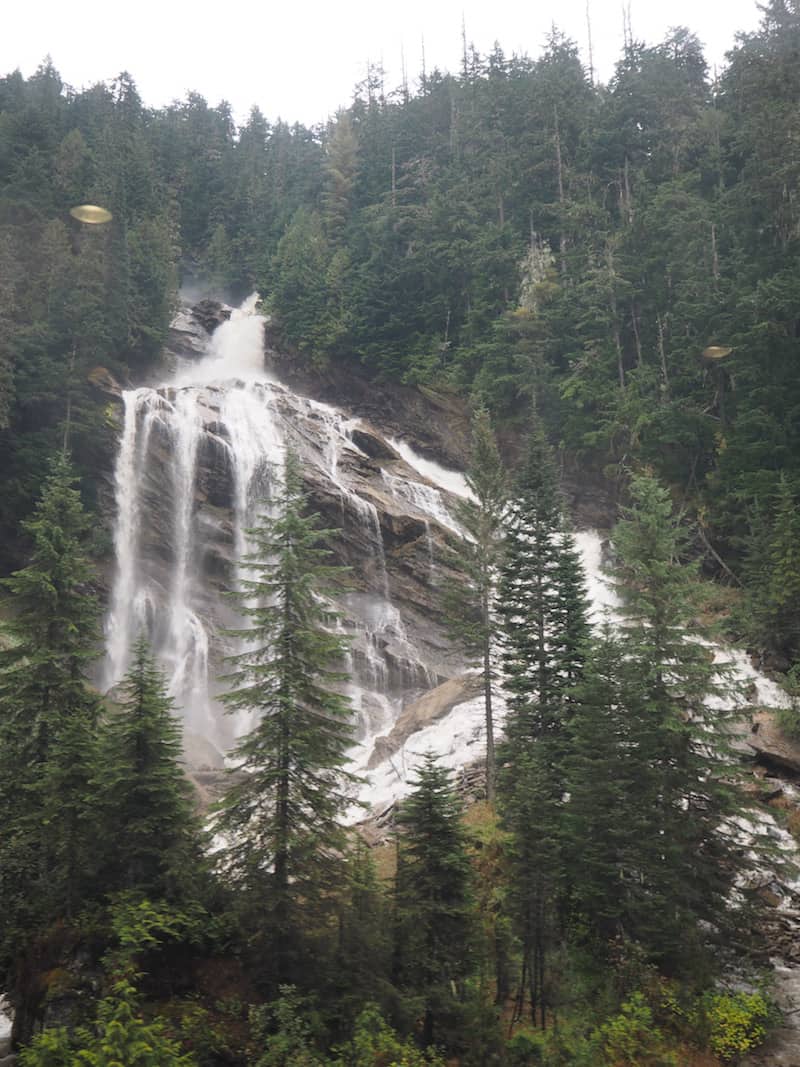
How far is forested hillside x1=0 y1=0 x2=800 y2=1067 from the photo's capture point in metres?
12.1

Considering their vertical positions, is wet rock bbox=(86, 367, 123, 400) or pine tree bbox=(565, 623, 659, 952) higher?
wet rock bbox=(86, 367, 123, 400)

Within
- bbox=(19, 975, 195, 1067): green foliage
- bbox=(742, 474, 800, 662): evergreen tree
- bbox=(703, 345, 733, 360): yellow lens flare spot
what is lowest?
bbox=(19, 975, 195, 1067): green foliage

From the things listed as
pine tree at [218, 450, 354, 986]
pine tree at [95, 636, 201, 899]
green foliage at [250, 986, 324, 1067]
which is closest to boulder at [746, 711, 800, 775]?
pine tree at [218, 450, 354, 986]

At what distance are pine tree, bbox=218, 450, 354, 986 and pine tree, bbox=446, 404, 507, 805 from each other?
8.93 metres

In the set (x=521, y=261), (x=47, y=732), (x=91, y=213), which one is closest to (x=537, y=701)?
(x=47, y=732)

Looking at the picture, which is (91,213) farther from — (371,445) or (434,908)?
(434,908)

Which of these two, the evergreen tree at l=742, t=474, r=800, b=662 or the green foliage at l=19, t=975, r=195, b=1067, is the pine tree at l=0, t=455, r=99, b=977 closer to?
the green foliage at l=19, t=975, r=195, b=1067

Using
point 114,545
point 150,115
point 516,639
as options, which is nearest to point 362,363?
point 114,545

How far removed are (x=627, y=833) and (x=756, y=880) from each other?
5284 millimetres

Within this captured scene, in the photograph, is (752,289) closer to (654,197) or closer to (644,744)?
(654,197)

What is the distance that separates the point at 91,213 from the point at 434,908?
4343 cm

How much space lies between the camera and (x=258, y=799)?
1281 centimetres

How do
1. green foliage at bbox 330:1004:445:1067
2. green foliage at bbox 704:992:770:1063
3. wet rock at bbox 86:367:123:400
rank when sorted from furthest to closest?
wet rock at bbox 86:367:123:400
green foliage at bbox 704:992:770:1063
green foliage at bbox 330:1004:445:1067

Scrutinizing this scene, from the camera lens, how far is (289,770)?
12.8 meters
